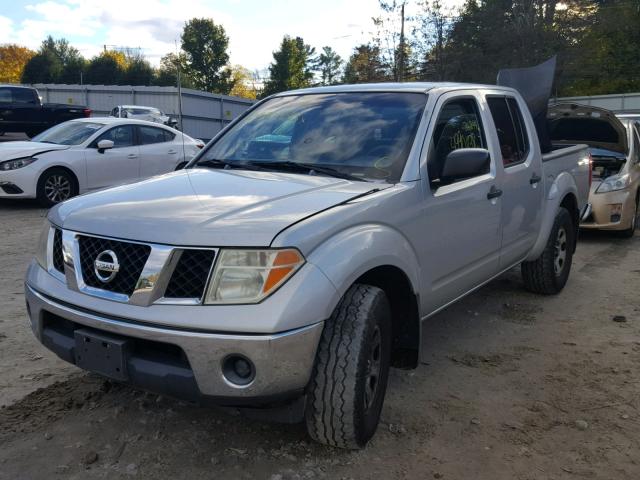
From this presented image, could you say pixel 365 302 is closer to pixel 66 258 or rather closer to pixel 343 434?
pixel 343 434

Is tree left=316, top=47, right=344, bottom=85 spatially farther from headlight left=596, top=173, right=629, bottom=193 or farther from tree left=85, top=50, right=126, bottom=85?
headlight left=596, top=173, right=629, bottom=193

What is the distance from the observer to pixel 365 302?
267 cm

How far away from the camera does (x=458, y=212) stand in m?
3.58

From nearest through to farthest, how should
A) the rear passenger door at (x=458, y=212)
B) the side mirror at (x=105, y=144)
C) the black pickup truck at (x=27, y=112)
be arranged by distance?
the rear passenger door at (x=458, y=212)
the side mirror at (x=105, y=144)
the black pickup truck at (x=27, y=112)

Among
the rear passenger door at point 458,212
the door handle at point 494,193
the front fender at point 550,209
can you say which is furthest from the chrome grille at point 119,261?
the front fender at point 550,209

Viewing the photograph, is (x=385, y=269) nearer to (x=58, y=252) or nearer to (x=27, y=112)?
(x=58, y=252)

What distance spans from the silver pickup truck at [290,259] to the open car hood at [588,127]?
517 centimetres

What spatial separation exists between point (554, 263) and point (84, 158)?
7439 mm

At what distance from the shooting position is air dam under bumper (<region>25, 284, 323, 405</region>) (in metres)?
2.33

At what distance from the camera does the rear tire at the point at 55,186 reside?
940 cm

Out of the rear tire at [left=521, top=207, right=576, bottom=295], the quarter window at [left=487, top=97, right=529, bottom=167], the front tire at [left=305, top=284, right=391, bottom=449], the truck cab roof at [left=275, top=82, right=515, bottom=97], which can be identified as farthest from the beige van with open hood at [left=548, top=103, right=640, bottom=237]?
the front tire at [left=305, top=284, right=391, bottom=449]

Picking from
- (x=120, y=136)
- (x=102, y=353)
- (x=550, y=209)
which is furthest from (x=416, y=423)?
(x=120, y=136)

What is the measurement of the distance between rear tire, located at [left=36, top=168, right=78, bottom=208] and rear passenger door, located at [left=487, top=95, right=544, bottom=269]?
7.26m

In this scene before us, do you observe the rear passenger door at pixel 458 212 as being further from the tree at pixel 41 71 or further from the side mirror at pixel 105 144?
the tree at pixel 41 71
